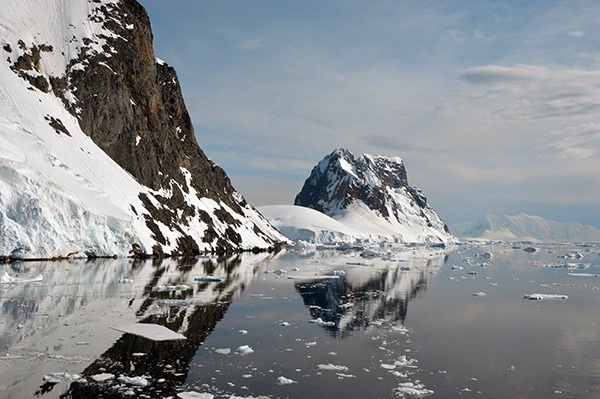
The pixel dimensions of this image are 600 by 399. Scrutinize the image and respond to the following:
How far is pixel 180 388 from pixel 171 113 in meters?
98.6

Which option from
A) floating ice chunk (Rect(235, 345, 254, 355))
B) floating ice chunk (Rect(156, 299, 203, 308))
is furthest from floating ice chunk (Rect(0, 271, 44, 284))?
floating ice chunk (Rect(235, 345, 254, 355))

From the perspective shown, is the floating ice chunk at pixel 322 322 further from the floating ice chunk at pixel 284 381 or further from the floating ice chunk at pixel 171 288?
the floating ice chunk at pixel 171 288

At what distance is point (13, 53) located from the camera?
67625 millimetres

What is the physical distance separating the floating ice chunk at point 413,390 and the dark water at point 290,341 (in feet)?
0.29

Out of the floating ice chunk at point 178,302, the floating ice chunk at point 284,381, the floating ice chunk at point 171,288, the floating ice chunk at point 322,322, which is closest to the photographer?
the floating ice chunk at point 284,381

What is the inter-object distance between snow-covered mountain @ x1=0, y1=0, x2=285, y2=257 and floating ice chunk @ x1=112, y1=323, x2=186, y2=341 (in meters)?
29.0

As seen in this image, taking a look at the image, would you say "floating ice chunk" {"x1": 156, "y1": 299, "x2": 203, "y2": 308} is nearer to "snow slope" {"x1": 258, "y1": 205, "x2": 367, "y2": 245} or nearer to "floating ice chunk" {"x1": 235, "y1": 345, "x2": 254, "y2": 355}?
"floating ice chunk" {"x1": 235, "y1": 345, "x2": 254, "y2": 355}

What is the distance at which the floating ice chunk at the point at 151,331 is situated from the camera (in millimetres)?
20125

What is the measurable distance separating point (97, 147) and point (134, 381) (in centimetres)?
6431

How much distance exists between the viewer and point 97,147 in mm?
72750

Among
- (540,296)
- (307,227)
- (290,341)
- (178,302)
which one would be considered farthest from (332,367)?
(307,227)

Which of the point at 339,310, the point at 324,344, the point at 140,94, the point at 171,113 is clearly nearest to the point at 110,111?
the point at 140,94

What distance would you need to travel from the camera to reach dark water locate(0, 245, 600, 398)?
15102mm

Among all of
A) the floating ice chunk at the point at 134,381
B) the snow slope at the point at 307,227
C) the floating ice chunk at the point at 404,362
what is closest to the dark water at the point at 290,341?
the floating ice chunk at the point at 404,362
